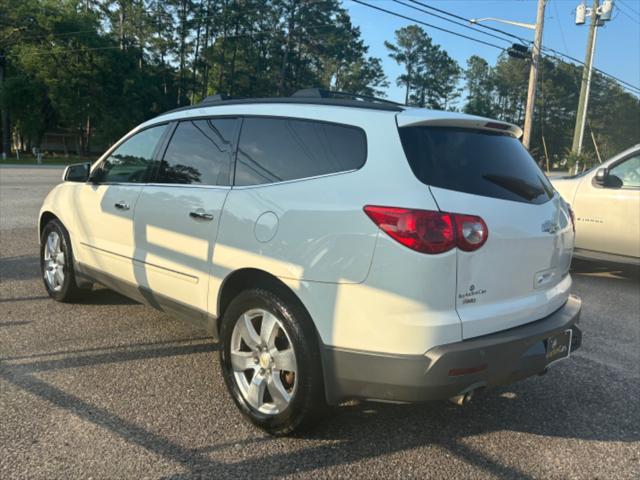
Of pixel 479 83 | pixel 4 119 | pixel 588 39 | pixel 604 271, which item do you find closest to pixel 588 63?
pixel 588 39

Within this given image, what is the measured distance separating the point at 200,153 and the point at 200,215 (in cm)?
53

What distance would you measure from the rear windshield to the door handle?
4.33 ft

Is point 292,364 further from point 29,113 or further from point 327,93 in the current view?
point 29,113

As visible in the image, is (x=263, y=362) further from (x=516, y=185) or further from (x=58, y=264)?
(x=58, y=264)

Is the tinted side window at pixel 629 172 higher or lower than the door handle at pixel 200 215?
higher

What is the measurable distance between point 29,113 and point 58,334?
48.0m

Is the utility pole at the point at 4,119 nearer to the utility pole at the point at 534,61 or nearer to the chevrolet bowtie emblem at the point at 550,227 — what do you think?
the utility pole at the point at 534,61

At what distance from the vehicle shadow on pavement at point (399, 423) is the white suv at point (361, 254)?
0.25 meters

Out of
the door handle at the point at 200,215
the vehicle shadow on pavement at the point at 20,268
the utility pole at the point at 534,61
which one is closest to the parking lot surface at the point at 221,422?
the door handle at the point at 200,215

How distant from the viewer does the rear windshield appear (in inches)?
103

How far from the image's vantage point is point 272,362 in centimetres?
296

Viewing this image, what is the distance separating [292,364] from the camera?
2818 mm

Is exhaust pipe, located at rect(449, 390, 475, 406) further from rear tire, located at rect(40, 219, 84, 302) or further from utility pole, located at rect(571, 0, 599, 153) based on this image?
utility pole, located at rect(571, 0, 599, 153)

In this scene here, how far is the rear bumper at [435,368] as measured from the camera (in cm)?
246
